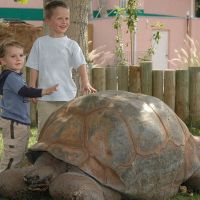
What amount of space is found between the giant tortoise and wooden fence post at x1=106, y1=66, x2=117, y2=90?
3720 mm

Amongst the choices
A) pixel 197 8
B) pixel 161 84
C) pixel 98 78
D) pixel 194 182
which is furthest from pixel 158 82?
pixel 197 8

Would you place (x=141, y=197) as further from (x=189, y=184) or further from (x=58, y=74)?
(x=58, y=74)

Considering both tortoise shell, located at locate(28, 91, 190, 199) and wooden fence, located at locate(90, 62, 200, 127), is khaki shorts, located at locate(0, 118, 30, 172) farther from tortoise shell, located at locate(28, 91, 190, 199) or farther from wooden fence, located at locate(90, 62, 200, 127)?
wooden fence, located at locate(90, 62, 200, 127)

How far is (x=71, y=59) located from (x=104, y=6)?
614 inches

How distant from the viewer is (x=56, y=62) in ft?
16.6

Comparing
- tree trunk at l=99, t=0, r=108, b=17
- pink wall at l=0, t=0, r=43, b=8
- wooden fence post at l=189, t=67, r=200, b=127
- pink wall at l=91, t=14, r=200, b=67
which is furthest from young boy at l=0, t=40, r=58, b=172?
tree trunk at l=99, t=0, r=108, b=17

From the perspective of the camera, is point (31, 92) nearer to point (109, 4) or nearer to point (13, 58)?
point (13, 58)

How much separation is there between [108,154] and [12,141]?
1.24 m

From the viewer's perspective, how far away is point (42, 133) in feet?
13.5

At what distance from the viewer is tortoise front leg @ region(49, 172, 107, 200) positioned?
349 cm

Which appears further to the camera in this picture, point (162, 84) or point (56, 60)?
point (162, 84)

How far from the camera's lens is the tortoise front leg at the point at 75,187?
3.49m

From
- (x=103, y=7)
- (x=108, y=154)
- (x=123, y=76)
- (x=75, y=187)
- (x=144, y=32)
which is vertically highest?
(x=103, y=7)

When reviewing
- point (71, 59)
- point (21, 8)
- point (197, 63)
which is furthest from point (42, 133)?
point (21, 8)
